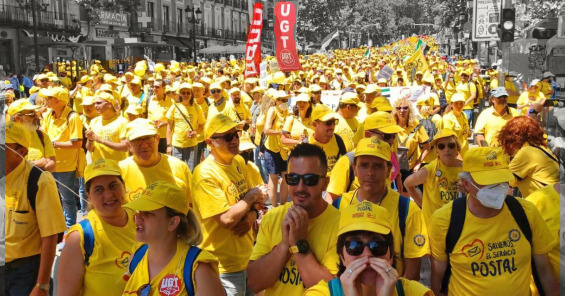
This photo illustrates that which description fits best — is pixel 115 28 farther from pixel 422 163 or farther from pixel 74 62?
pixel 422 163

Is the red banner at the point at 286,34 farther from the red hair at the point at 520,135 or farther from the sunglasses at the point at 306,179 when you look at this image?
the sunglasses at the point at 306,179

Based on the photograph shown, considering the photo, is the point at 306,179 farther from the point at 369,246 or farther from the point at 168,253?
the point at 369,246

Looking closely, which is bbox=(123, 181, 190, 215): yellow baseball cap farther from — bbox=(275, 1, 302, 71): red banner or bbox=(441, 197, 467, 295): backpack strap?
bbox=(275, 1, 302, 71): red banner

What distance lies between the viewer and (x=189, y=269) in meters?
2.78

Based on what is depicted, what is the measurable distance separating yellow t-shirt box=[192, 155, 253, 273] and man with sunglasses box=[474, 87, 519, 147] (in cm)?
464

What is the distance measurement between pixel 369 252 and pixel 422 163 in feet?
16.4

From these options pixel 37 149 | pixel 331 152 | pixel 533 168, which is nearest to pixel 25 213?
pixel 37 149

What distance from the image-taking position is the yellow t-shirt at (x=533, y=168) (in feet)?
14.8

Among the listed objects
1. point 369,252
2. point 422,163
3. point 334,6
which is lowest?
point 422,163

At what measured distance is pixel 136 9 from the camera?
149ft

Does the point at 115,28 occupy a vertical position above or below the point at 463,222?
above

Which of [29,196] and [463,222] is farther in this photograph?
[29,196]

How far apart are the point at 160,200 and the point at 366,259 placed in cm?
116

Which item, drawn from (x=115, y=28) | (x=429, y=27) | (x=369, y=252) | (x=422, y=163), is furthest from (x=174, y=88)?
(x=429, y=27)
